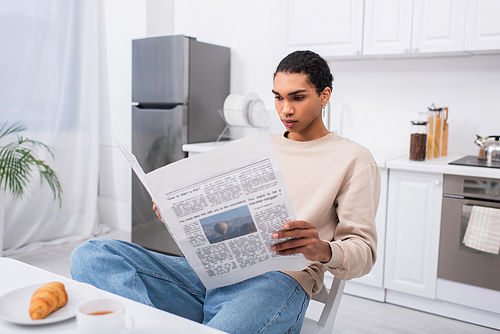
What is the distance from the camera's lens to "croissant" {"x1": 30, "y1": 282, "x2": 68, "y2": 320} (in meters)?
0.68

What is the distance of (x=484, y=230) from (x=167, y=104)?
212 cm

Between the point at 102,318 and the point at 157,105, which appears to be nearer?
the point at 102,318

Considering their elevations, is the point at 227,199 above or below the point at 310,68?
below

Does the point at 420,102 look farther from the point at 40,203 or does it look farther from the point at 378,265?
the point at 40,203

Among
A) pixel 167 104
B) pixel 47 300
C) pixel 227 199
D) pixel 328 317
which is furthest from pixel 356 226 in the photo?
pixel 167 104

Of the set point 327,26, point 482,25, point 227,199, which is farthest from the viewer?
point 327,26

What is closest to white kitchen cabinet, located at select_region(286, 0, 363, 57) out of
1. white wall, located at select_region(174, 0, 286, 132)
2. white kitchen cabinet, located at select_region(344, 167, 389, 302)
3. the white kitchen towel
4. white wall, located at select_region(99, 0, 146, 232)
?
white wall, located at select_region(174, 0, 286, 132)

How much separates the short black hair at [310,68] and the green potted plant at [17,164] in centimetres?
205

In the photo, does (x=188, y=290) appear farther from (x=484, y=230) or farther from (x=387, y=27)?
(x=387, y=27)

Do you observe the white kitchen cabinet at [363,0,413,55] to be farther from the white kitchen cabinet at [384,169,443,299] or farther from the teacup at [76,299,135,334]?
the teacup at [76,299,135,334]

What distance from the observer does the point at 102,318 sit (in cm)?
59

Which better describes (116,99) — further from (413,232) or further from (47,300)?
(47,300)

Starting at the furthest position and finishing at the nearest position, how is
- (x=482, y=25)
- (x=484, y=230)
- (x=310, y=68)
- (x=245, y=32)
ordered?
(x=245, y=32), (x=482, y=25), (x=484, y=230), (x=310, y=68)

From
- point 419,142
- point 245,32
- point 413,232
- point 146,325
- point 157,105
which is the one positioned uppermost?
point 245,32
